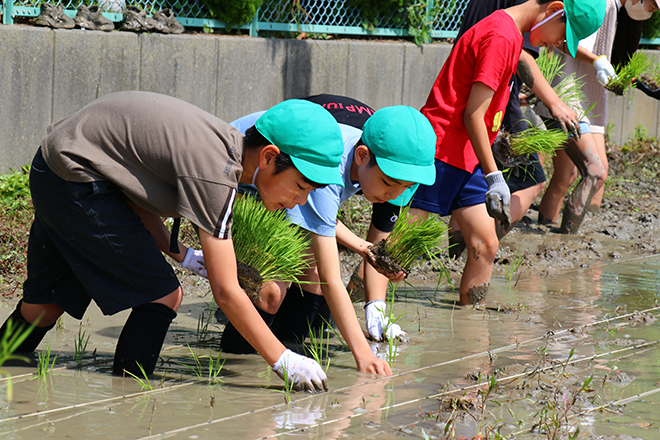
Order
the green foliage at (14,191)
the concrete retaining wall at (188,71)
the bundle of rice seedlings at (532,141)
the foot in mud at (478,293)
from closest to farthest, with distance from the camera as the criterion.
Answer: the foot in mud at (478,293) < the bundle of rice seedlings at (532,141) < the green foliage at (14,191) < the concrete retaining wall at (188,71)

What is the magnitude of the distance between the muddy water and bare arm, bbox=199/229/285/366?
248 millimetres

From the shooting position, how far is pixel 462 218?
382cm

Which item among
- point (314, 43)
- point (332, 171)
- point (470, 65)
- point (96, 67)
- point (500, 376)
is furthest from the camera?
point (314, 43)

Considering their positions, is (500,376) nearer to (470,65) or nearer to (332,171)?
(332,171)

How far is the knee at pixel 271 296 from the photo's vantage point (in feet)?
9.76

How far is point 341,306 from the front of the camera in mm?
2854

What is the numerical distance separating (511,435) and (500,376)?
55 centimetres

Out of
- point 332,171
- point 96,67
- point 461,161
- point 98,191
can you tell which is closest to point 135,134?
point 98,191

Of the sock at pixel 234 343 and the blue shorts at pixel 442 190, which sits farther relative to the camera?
the blue shorts at pixel 442 190

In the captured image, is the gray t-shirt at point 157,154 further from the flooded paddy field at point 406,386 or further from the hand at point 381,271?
the hand at point 381,271

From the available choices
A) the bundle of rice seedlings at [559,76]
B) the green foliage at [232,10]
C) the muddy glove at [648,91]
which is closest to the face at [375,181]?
the bundle of rice seedlings at [559,76]

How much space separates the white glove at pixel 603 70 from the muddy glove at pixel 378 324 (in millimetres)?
2744

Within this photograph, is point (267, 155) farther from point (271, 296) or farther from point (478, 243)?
point (478, 243)

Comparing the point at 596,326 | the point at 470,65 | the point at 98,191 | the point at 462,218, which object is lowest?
the point at 596,326
